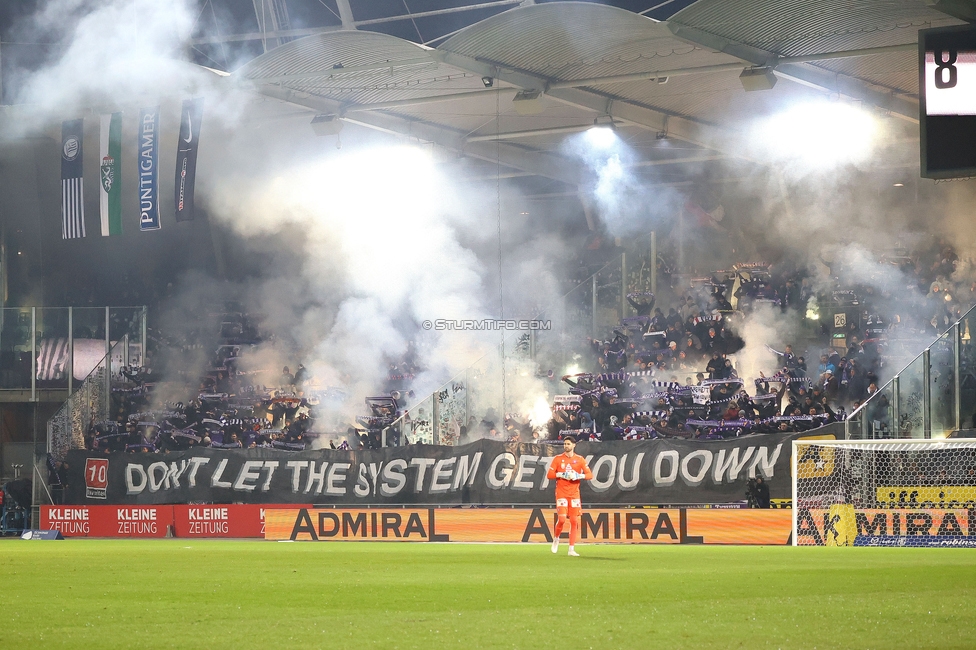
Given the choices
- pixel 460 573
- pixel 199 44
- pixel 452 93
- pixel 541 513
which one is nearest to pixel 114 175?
pixel 199 44

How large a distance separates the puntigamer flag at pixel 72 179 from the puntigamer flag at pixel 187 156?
85.9 inches

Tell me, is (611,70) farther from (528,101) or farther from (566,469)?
(566,469)

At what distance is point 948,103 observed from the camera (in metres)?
11.0

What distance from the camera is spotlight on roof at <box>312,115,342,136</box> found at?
28.0 m

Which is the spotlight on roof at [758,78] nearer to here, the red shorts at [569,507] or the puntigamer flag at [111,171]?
the red shorts at [569,507]

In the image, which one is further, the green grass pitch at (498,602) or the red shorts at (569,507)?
the red shorts at (569,507)

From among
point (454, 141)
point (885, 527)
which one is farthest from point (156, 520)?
point (885, 527)

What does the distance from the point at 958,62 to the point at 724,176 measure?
71.6ft

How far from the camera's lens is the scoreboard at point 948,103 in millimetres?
10836

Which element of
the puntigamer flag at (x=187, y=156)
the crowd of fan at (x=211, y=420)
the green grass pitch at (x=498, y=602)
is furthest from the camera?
the crowd of fan at (x=211, y=420)

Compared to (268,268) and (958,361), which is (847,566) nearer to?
(958,361)

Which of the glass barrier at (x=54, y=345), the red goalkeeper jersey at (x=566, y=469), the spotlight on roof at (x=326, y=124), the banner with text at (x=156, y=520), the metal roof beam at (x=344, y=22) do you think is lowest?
the banner with text at (x=156, y=520)

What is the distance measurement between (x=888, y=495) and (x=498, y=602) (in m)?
10.5

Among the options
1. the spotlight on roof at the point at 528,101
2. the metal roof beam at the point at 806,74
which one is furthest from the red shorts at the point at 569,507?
the spotlight on roof at the point at 528,101
